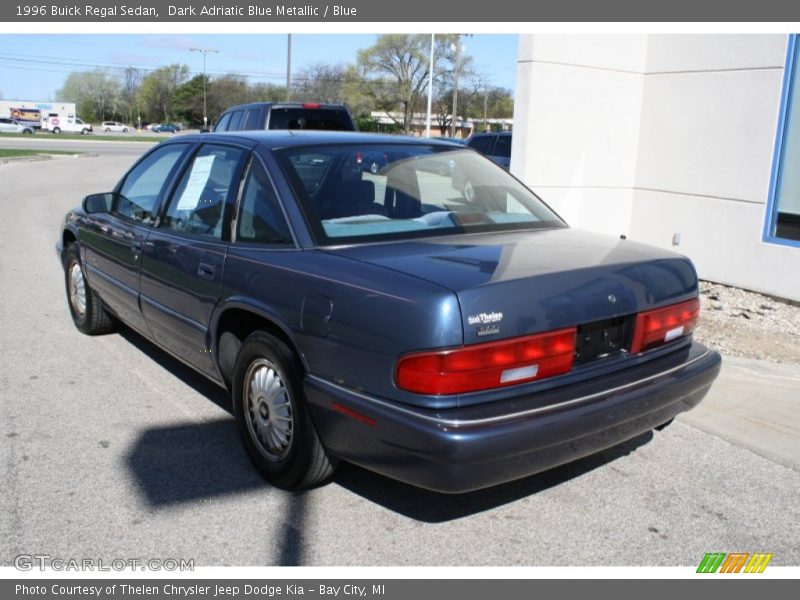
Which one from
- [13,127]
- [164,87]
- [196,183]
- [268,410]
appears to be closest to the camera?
[268,410]

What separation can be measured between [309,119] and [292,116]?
0.32 metres

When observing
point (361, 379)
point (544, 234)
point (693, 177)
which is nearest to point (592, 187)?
point (693, 177)

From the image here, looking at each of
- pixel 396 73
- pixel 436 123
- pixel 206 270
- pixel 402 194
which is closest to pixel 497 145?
pixel 402 194

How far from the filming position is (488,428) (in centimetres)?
280

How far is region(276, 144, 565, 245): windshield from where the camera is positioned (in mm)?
3639

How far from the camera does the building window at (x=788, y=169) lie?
7.36 meters

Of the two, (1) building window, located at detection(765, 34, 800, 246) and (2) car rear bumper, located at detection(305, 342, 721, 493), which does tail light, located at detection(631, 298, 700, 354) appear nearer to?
(2) car rear bumper, located at detection(305, 342, 721, 493)

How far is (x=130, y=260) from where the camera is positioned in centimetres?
486

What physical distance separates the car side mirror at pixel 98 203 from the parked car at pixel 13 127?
248ft

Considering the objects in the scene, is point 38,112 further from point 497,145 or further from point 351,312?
point 351,312

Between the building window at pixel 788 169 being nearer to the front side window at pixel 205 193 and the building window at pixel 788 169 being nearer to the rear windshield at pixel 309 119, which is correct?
the front side window at pixel 205 193

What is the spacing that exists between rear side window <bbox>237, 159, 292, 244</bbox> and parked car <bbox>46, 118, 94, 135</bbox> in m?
84.4

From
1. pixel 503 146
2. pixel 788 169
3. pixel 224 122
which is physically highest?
pixel 224 122

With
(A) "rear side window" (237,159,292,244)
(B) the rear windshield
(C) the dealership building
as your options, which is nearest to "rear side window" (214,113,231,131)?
(B) the rear windshield
